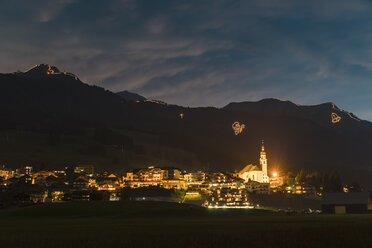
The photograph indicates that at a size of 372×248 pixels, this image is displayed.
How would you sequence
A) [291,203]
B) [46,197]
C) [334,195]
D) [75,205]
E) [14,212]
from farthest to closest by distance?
[291,203], [46,197], [334,195], [75,205], [14,212]

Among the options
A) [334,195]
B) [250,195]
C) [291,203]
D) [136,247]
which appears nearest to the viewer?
[136,247]

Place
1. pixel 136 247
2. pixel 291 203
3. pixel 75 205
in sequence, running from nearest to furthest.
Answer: pixel 136 247
pixel 75 205
pixel 291 203

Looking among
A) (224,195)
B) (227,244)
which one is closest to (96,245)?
(227,244)

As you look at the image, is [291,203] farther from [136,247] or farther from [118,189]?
[136,247]

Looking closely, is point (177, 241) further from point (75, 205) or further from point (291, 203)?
point (291, 203)

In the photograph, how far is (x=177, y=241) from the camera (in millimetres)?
32312

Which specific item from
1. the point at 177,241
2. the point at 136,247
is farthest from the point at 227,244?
the point at 136,247

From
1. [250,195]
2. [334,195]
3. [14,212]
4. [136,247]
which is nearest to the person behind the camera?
[136,247]

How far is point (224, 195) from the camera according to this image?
178625 mm

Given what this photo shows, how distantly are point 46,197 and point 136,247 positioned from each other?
140033 millimetres

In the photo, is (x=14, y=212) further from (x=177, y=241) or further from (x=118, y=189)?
(x=118, y=189)

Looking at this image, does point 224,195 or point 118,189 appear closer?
point 224,195

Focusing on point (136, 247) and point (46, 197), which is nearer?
point (136, 247)

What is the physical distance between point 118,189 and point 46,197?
4386 cm
